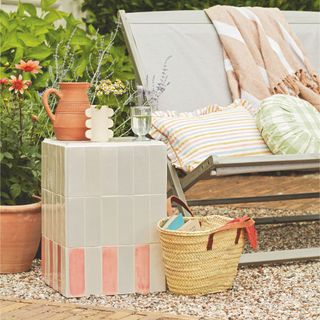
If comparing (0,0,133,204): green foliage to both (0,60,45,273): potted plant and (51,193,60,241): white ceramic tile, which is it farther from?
(51,193,60,241): white ceramic tile

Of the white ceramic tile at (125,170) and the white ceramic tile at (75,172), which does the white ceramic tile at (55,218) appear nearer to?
the white ceramic tile at (75,172)

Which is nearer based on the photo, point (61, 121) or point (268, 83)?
point (61, 121)

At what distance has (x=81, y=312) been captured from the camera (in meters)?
3.22

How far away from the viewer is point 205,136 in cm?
416

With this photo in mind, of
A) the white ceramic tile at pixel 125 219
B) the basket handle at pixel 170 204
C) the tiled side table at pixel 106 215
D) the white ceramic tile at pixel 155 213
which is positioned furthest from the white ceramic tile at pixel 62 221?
the basket handle at pixel 170 204

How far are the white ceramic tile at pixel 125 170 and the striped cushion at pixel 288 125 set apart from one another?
882mm

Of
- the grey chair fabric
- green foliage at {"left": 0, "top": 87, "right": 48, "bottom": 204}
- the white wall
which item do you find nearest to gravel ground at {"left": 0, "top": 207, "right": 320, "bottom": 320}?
green foliage at {"left": 0, "top": 87, "right": 48, "bottom": 204}

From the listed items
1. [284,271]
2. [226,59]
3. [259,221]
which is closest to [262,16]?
[226,59]

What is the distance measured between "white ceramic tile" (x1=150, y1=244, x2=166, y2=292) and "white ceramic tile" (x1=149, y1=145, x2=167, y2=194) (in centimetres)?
22

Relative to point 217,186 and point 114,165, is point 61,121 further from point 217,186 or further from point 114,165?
point 217,186

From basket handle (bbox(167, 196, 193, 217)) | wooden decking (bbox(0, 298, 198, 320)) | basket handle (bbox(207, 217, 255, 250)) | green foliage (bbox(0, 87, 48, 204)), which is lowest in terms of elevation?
wooden decking (bbox(0, 298, 198, 320))

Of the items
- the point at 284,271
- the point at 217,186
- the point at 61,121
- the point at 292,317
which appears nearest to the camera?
the point at 292,317

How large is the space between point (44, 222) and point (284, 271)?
40.6 inches

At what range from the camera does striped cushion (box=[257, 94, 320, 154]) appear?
13.5 ft
